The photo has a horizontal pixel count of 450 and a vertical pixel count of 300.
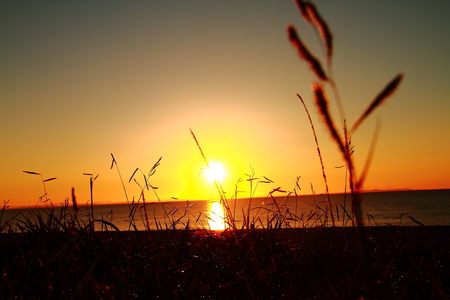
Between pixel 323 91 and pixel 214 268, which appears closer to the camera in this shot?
pixel 323 91

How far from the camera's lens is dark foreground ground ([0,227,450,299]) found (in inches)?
66.6

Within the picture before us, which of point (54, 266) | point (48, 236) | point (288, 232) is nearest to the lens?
point (54, 266)

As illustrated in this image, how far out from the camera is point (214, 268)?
7.32 feet

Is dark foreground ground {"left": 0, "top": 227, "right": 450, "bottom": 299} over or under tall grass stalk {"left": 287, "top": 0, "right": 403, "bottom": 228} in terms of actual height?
under

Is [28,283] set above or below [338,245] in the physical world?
below

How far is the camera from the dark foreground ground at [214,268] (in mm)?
1690

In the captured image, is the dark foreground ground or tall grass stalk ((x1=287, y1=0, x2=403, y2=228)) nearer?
tall grass stalk ((x1=287, y1=0, x2=403, y2=228))

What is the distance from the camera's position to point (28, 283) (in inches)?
79.3

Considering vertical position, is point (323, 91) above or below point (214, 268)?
above

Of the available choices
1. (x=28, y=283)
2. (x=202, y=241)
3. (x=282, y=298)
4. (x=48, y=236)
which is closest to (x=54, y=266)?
(x=28, y=283)

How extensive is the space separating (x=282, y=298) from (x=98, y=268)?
53.0 inches

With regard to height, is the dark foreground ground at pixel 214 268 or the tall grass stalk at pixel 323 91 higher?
the tall grass stalk at pixel 323 91

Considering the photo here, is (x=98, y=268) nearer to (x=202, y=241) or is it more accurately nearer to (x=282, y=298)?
(x=202, y=241)

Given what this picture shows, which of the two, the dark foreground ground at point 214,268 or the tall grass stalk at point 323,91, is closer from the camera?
the tall grass stalk at point 323,91
